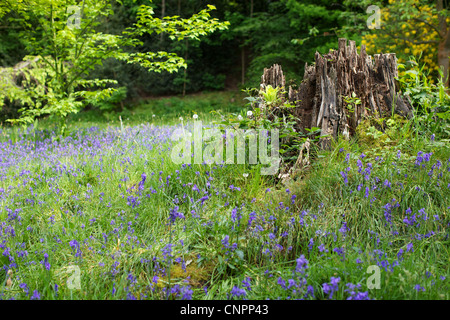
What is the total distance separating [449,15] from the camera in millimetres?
8312

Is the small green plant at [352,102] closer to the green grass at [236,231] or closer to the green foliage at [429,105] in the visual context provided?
the green grass at [236,231]

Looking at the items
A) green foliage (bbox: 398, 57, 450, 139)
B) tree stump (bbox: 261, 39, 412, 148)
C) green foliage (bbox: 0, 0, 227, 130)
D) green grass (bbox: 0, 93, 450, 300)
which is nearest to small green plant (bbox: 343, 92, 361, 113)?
tree stump (bbox: 261, 39, 412, 148)

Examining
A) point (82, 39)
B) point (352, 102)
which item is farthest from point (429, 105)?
point (82, 39)

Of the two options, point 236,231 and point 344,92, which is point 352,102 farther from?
point 236,231

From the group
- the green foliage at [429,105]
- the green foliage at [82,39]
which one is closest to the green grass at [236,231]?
the green foliage at [429,105]

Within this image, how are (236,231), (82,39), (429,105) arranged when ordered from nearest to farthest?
(236,231), (429,105), (82,39)

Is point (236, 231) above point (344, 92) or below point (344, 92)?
below

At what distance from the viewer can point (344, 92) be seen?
420cm

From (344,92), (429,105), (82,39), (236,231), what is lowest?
(236,231)

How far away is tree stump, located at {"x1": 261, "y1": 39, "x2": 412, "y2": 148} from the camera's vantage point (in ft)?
13.1

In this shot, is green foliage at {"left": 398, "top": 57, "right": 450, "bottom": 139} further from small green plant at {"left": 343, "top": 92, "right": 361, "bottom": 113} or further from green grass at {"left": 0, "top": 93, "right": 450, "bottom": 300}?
small green plant at {"left": 343, "top": 92, "right": 361, "bottom": 113}
